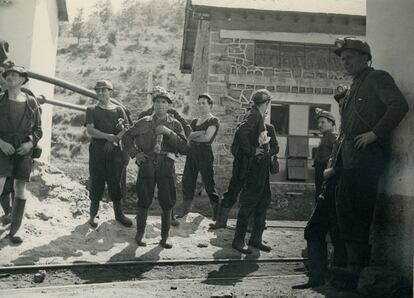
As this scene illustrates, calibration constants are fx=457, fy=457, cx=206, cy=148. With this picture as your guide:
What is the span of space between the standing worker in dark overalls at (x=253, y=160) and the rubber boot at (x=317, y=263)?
1.84 meters

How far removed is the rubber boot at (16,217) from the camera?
5.72 meters

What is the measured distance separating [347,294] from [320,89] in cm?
927

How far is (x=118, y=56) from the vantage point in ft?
123

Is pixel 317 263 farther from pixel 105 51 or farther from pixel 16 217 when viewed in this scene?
pixel 105 51

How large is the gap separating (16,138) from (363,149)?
4195 millimetres

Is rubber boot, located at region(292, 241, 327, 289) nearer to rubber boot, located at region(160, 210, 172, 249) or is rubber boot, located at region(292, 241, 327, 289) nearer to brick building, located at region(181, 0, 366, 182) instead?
rubber boot, located at region(160, 210, 172, 249)

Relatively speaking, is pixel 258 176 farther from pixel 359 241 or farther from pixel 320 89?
pixel 320 89

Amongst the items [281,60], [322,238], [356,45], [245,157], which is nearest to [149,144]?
[245,157]

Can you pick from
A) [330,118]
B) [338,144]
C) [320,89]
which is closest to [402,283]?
[338,144]

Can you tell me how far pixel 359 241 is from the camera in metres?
3.80

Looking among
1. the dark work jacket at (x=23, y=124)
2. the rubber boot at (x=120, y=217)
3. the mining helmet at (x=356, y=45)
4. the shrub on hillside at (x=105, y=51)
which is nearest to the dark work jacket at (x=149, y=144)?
the rubber boot at (x=120, y=217)

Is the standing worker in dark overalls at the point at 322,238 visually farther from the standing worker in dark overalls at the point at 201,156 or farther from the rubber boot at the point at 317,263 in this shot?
the standing worker in dark overalls at the point at 201,156

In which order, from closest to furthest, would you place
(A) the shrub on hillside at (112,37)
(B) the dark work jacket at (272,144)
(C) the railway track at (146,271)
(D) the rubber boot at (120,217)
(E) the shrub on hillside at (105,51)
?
(C) the railway track at (146,271) < (B) the dark work jacket at (272,144) < (D) the rubber boot at (120,217) < (E) the shrub on hillside at (105,51) < (A) the shrub on hillside at (112,37)

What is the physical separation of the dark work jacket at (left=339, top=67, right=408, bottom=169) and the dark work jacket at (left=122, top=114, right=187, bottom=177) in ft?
8.21
